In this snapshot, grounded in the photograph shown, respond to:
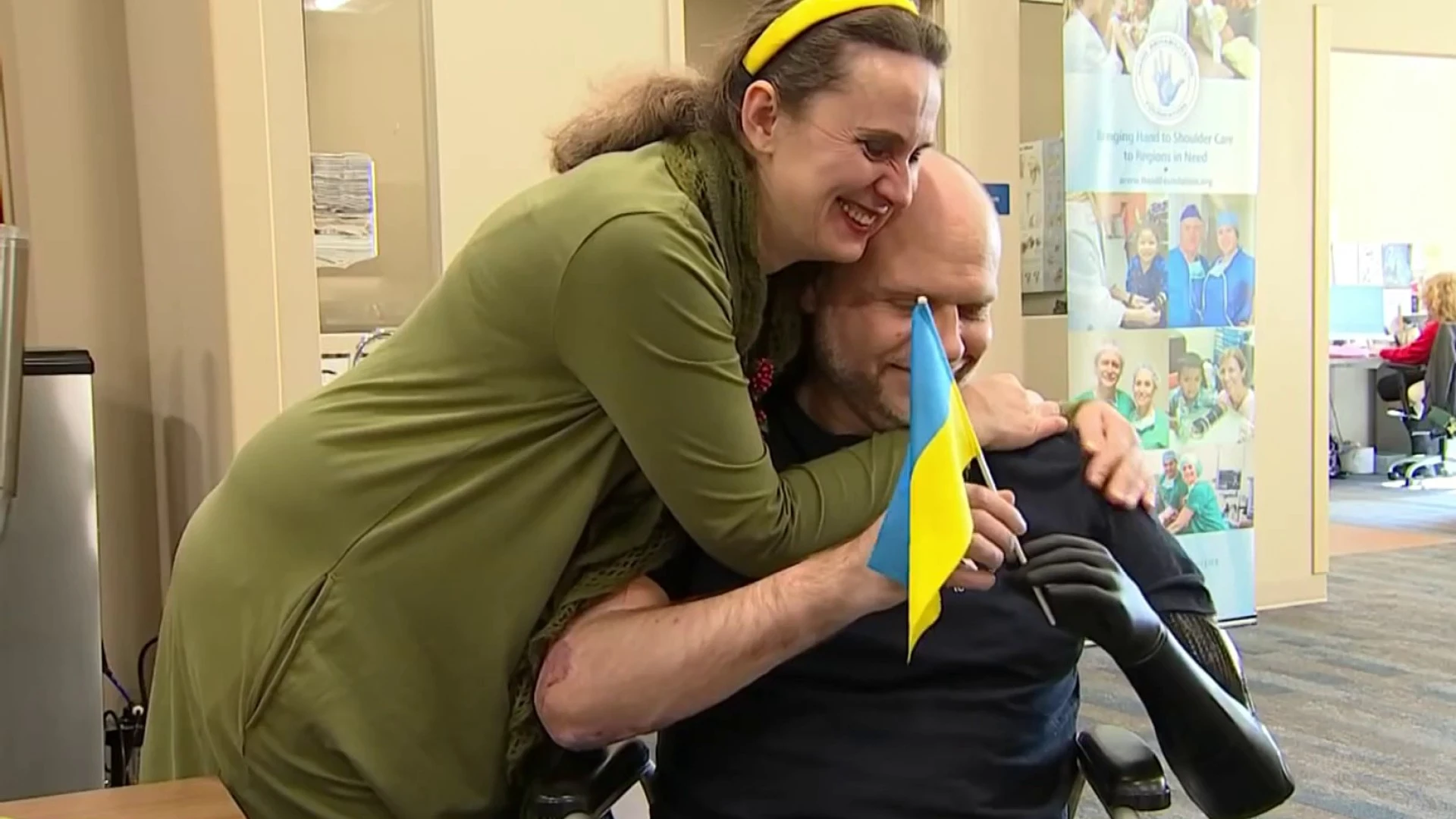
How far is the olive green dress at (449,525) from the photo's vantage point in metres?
1.15

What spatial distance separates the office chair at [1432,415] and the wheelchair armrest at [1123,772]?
24.0ft

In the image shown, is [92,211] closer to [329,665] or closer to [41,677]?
[41,677]

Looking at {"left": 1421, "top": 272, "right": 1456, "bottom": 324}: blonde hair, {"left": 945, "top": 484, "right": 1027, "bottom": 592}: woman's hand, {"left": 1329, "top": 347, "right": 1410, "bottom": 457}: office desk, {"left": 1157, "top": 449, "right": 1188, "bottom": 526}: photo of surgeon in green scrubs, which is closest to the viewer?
{"left": 945, "top": 484, "right": 1027, "bottom": 592}: woman's hand

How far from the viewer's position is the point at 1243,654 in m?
4.20

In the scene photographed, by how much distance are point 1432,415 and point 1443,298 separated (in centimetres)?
69

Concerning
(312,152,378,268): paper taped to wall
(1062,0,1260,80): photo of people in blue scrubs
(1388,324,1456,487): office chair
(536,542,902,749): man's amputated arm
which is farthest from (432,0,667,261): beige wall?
(1388,324,1456,487): office chair

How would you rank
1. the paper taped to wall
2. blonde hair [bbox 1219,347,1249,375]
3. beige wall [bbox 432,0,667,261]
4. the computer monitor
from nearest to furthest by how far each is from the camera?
the paper taped to wall → beige wall [bbox 432,0,667,261] → blonde hair [bbox 1219,347,1249,375] → the computer monitor

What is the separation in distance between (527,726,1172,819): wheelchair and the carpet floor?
1460 mm

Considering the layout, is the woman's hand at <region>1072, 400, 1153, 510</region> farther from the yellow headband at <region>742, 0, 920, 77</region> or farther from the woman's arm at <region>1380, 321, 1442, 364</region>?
the woman's arm at <region>1380, 321, 1442, 364</region>

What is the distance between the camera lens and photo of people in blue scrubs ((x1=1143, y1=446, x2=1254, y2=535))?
14.3ft

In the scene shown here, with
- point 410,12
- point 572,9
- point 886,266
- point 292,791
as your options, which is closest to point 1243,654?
point 572,9

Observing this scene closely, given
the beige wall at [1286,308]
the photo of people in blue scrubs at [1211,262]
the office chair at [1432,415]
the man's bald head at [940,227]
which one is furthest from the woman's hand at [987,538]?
the office chair at [1432,415]

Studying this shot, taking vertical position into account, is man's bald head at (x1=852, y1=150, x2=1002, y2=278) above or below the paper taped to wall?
below

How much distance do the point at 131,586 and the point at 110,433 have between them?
0.36 m
